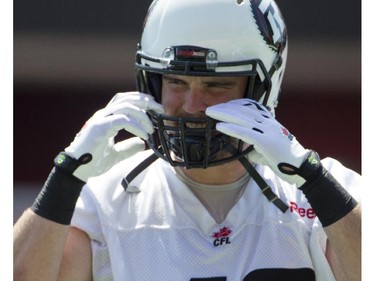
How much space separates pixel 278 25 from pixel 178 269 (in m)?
0.72

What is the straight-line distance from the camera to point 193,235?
8.98 ft

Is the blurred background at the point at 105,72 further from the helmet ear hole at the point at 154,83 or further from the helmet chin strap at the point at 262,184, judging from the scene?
the helmet chin strap at the point at 262,184

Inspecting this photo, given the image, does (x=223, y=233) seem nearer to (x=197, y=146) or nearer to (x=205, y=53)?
(x=197, y=146)

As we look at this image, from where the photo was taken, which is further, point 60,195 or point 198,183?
point 198,183

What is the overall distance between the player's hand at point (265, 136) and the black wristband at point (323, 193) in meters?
0.02

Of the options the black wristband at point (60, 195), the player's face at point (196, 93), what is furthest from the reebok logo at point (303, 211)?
the black wristband at point (60, 195)

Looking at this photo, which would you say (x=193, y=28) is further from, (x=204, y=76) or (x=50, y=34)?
(x=50, y=34)

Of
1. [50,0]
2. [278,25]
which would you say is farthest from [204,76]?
[50,0]

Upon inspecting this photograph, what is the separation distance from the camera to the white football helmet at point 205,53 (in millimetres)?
2676

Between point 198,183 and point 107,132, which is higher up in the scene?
point 107,132

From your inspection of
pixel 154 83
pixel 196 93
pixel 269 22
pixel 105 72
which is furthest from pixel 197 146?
pixel 105 72

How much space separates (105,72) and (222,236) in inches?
105

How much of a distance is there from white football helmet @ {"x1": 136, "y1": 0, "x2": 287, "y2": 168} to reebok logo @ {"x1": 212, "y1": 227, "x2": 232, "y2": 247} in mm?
187

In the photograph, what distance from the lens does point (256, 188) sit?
2848 millimetres
